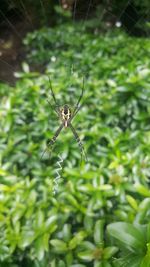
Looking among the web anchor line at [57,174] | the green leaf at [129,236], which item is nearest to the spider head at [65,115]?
the web anchor line at [57,174]

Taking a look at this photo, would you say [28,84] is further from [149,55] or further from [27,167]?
[149,55]

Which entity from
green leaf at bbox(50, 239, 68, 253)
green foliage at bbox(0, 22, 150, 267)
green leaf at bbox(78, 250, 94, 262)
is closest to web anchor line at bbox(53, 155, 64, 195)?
green foliage at bbox(0, 22, 150, 267)

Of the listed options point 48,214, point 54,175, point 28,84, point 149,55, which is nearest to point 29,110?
point 28,84

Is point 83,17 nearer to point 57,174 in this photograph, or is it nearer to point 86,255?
point 57,174

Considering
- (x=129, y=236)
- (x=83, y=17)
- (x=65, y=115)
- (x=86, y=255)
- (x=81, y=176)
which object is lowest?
(x=86, y=255)

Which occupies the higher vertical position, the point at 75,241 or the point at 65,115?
the point at 65,115

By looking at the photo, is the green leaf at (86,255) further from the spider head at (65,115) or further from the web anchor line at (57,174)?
the spider head at (65,115)

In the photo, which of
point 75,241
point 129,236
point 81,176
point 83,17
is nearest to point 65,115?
point 81,176

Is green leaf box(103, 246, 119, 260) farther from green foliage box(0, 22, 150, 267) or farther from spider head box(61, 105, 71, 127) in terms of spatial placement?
spider head box(61, 105, 71, 127)
